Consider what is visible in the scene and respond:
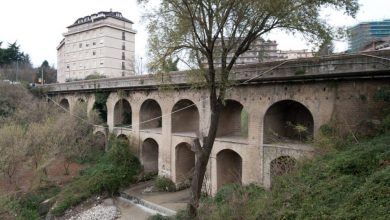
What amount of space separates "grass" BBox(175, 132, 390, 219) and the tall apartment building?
41.3 metres

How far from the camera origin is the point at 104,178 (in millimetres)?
18375

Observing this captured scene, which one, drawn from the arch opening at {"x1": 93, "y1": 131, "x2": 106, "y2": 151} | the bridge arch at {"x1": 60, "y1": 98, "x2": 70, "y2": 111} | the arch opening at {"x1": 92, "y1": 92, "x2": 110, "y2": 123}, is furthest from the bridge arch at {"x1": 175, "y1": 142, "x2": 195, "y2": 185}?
the bridge arch at {"x1": 60, "y1": 98, "x2": 70, "y2": 111}

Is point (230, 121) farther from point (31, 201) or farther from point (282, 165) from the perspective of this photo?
point (31, 201)

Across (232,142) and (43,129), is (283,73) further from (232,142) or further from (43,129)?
(43,129)

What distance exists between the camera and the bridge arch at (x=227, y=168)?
631 inches

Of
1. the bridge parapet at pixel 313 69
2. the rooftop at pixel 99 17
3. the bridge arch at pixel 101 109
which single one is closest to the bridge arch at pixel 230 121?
the bridge parapet at pixel 313 69

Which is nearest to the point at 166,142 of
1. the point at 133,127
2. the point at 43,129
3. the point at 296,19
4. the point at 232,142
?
the point at 133,127

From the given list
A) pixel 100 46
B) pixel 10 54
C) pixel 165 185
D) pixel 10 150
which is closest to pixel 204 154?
pixel 165 185

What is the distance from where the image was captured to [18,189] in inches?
679

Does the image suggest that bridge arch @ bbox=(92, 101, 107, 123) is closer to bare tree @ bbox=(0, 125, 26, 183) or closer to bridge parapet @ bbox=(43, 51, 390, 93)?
bare tree @ bbox=(0, 125, 26, 183)

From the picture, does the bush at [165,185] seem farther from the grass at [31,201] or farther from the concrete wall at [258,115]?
the grass at [31,201]

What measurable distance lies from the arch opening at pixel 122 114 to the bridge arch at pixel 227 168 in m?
9.56

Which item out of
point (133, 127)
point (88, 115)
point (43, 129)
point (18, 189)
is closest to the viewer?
point (18, 189)

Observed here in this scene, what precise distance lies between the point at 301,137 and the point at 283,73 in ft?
12.6
